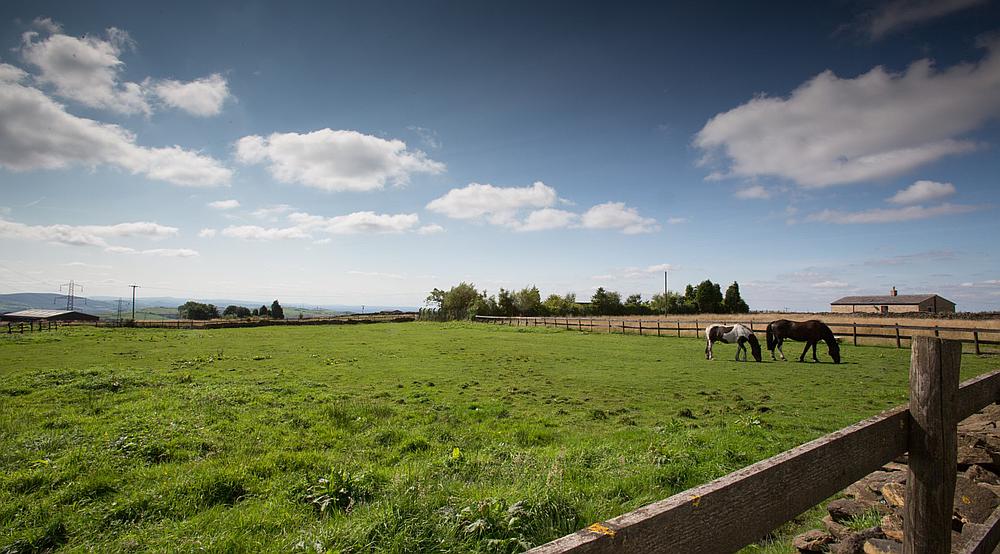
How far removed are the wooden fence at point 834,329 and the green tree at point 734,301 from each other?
4781cm

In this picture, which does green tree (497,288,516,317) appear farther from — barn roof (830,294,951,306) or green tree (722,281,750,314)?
barn roof (830,294,951,306)

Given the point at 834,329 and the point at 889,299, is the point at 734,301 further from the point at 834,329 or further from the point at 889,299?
the point at 834,329

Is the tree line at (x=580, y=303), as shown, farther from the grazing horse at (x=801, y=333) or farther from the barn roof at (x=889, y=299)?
the grazing horse at (x=801, y=333)

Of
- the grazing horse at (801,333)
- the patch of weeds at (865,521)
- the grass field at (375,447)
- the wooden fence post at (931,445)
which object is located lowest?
the grass field at (375,447)

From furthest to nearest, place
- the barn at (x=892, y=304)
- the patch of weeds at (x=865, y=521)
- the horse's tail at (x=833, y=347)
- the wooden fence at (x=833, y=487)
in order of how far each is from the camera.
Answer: the barn at (x=892, y=304) < the horse's tail at (x=833, y=347) < the patch of weeds at (x=865, y=521) < the wooden fence at (x=833, y=487)

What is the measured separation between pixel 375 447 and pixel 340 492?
8.09 ft

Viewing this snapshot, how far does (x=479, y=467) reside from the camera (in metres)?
5.82

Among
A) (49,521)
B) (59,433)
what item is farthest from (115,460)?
(59,433)

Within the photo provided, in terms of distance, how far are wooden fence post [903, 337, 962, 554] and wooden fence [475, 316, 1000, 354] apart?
3.28 metres

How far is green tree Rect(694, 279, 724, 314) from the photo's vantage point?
82562 mm

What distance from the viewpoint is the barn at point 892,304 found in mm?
74438

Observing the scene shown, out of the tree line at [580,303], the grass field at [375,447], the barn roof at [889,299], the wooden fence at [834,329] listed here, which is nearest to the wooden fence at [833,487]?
the grass field at [375,447]

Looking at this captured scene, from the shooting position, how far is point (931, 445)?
7.67ft

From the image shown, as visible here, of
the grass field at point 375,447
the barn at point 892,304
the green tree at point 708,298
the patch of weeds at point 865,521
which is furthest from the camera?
the green tree at point 708,298
